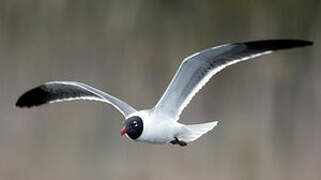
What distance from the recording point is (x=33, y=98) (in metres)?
3.00

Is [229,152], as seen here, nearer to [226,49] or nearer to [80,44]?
[80,44]

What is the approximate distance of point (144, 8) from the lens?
13.0 feet

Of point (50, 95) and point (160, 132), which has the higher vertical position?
point (50, 95)

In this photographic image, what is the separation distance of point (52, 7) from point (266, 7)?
3.52 feet

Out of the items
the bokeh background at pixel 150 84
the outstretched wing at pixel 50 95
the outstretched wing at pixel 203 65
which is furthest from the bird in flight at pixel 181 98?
the bokeh background at pixel 150 84

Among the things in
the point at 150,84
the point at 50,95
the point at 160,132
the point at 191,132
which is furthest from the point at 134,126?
the point at 150,84

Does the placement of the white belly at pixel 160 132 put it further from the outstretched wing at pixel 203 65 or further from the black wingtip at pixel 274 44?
the black wingtip at pixel 274 44

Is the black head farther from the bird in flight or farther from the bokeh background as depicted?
the bokeh background

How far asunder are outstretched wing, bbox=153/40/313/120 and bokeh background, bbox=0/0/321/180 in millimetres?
1049

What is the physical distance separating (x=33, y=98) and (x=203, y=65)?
0.73m

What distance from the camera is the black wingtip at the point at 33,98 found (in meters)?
2.99

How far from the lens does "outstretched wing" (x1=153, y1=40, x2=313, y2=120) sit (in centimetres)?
252

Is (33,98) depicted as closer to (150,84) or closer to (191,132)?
(191,132)

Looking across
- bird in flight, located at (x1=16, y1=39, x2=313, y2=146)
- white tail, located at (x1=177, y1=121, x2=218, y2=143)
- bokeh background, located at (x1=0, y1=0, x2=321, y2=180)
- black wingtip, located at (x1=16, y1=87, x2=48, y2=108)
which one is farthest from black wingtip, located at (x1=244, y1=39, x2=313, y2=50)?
bokeh background, located at (x1=0, y1=0, x2=321, y2=180)
